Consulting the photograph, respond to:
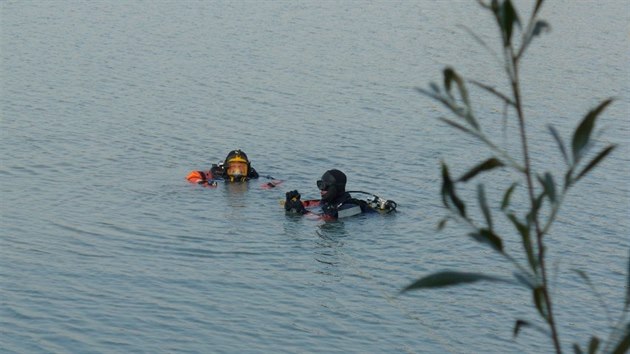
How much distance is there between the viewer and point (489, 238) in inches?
118

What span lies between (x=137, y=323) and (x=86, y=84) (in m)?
20.5

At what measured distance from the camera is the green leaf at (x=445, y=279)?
2900 mm

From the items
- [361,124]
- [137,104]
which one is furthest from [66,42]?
[361,124]

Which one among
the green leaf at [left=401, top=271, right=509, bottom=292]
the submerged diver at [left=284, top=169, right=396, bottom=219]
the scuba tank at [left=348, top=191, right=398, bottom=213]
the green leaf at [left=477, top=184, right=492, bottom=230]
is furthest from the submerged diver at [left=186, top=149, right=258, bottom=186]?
the green leaf at [left=401, top=271, right=509, bottom=292]

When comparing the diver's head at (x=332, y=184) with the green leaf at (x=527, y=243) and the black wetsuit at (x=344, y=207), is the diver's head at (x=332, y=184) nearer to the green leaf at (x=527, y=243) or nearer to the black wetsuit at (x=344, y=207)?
the black wetsuit at (x=344, y=207)

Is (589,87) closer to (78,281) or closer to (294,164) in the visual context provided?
(294,164)

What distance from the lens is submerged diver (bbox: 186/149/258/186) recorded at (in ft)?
70.6

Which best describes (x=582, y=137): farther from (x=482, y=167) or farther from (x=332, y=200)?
(x=332, y=200)

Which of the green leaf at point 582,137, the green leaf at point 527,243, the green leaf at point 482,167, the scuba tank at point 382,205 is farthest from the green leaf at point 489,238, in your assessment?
the scuba tank at point 382,205

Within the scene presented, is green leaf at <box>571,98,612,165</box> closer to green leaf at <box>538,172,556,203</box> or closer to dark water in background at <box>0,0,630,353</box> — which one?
green leaf at <box>538,172,556,203</box>

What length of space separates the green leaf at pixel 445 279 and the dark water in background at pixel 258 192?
11.0 m

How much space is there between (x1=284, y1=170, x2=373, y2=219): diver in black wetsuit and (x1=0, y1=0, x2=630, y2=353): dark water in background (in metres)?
0.32

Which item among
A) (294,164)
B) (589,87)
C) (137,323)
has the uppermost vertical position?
(589,87)

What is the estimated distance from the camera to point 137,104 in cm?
3133
